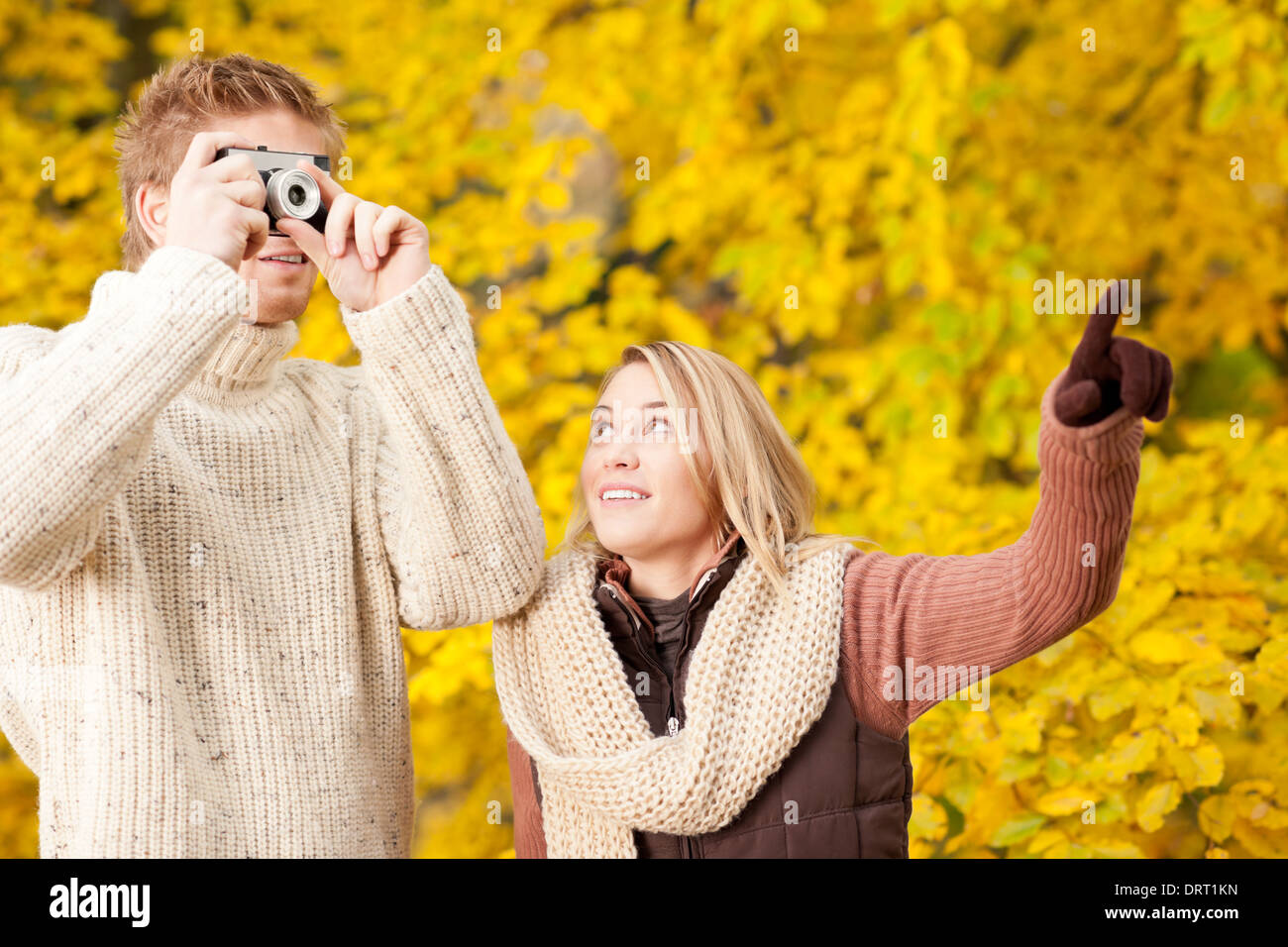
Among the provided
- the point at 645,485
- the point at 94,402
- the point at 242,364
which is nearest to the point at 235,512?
the point at 242,364

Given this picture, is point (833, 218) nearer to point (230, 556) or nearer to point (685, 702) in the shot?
point (685, 702)

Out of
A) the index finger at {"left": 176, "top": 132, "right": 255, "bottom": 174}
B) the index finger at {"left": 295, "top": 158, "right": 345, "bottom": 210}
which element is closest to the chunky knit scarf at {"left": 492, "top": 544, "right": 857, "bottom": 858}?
the index finger at {"left": 295, "top": 158, "right": 345, "bottom": 210}

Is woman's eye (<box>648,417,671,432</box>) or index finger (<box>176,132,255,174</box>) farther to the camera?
→ woman's eye (<box>648,417,671,432</box>)

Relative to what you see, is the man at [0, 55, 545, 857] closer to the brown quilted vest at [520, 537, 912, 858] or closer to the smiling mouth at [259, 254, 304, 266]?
the smiling mouth at [259, 254, 304, 266]

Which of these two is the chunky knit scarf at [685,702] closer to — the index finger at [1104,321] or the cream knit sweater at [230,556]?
the cream knit sweater at [230,556]

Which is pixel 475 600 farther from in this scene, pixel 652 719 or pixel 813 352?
pixel 813 352

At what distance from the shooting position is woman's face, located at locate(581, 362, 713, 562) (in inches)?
58.2

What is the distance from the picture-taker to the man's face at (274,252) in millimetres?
1350

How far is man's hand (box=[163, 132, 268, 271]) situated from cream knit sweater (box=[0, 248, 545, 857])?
44mm

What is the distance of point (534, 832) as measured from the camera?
5.05 feet

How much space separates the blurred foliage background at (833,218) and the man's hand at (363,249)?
103 centimetres

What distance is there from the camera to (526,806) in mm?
1553

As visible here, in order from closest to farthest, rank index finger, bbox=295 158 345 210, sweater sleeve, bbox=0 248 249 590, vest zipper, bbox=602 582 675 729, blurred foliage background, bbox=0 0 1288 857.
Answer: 1. sweater sleeve, bbox=0 248 249 590
2. index finger, bbox=295 158 345 210
3. vest zipper, bbox=602 582 675 729
4. blurred foliage background, bbox=0 0 1288 857
